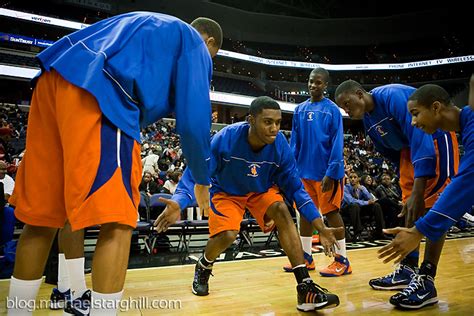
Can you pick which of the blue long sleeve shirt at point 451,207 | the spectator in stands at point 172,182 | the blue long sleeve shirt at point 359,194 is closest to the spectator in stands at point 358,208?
the blue long sleeve shirt at point 359,194

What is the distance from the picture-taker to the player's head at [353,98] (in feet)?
9.94

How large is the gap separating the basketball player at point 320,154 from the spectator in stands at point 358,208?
2949 mm

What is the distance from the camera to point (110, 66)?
1407 millimetres

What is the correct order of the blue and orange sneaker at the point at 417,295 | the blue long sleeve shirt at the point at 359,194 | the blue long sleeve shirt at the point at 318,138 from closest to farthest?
the blue and orange sneaker at the point at 417,295, the blue long sleeve shirt at the point at 318,138, the blue long sleeve shirt at the point at 359,194

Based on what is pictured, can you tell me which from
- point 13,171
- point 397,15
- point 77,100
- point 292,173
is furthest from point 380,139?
point 397,15

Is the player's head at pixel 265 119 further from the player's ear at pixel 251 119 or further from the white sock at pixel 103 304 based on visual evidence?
the white sock at pixel 103 304

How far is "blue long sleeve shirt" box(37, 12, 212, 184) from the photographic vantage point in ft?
4.51

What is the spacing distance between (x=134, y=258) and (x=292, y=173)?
2.62m

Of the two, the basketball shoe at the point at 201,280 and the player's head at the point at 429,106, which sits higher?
the player's head at the point at 429,106

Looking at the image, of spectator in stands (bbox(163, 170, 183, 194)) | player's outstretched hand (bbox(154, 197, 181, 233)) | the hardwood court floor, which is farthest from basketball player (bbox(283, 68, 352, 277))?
spectator in stands (bbox(163, 170, 183, 194))

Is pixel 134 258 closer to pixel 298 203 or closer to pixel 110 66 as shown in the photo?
pixel 298 203

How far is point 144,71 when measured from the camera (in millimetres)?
1440

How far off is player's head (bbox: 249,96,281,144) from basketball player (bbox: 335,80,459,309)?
0.66 metres

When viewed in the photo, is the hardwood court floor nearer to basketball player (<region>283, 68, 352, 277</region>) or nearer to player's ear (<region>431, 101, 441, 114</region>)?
basketball player (<region>283, 68, 352, 277</region>)
